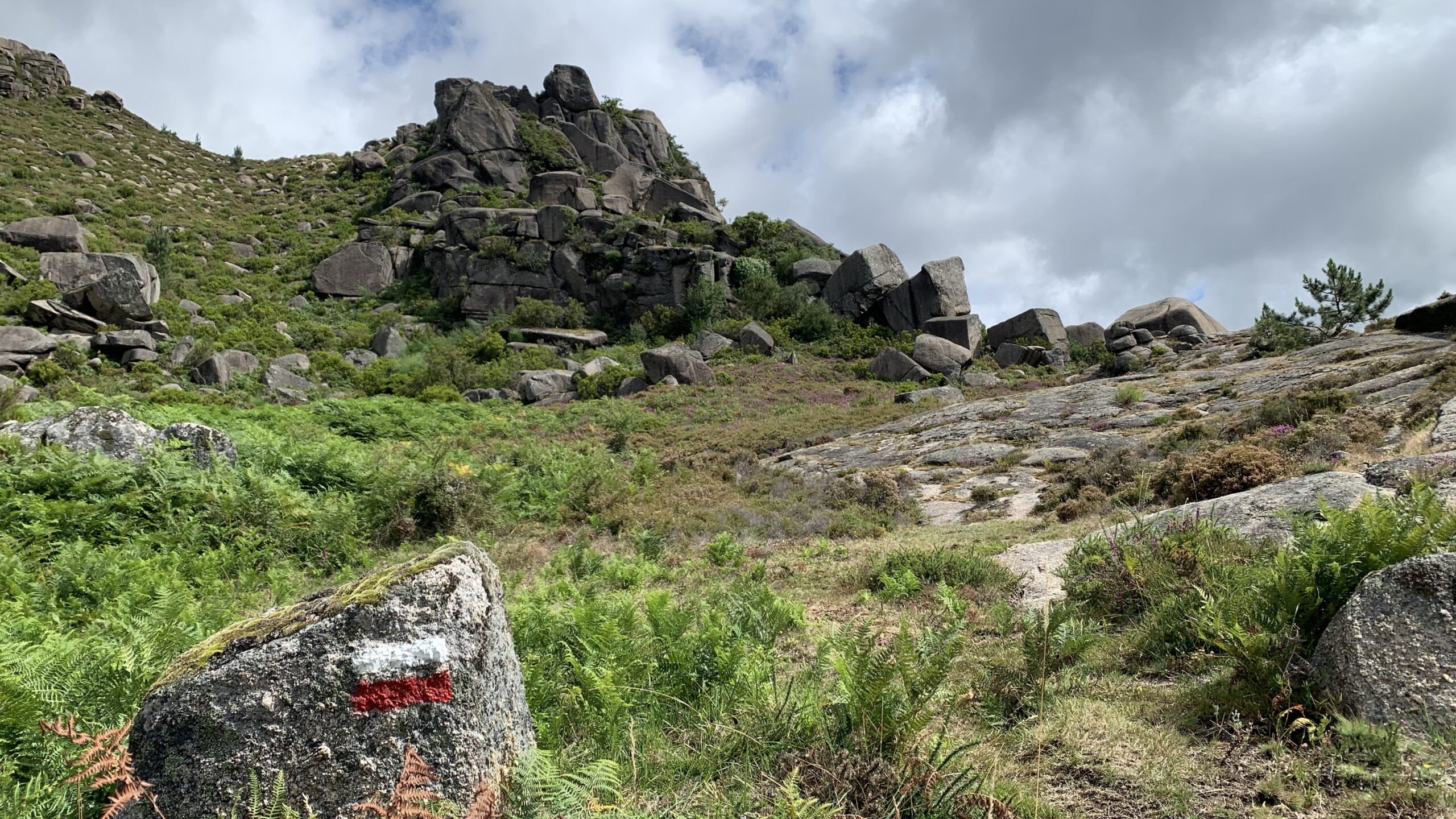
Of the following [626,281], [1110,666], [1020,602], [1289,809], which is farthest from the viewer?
[626,281]

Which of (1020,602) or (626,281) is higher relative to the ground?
(626,281)

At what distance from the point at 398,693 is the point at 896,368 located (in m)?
31.8

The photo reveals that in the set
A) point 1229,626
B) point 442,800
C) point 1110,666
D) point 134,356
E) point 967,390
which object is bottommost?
point 1110,666

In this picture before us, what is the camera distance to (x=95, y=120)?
5088cm

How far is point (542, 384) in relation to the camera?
27.8 meters

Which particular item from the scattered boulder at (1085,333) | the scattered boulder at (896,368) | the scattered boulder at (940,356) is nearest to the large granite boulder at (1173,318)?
the scattered boulder at (1085,333)

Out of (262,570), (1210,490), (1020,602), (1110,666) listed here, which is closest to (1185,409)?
(1210,490)

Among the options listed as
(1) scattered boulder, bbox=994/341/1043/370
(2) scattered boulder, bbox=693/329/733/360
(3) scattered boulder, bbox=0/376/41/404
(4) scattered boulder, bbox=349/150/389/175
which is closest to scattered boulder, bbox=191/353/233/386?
(3) scattered boulder, bbox=0/376/41/404

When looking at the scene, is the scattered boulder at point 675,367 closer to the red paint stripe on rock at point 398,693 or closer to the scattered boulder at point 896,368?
the scattered boulder at point 896,368

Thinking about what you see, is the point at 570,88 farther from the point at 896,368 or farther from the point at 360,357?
the point at 896,368

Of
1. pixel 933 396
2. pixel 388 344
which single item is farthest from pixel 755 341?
pixel 388 344

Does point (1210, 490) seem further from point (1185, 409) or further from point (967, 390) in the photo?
point (967, 390)

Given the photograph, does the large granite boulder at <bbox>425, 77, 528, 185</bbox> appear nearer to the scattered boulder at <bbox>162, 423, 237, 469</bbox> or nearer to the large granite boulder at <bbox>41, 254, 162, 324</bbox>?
the large granite boulder at <bbox>41, 254, 162, 324</bbox>

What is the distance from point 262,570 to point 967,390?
2630cm
